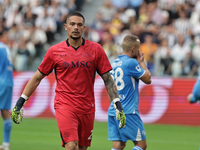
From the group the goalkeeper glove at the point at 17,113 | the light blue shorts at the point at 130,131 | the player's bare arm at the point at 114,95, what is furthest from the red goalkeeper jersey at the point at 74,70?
the light blue shorts at the point at 130,131

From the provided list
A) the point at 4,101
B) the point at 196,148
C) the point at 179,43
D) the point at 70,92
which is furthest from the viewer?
the point at 179,43

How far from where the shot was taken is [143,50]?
672 inches

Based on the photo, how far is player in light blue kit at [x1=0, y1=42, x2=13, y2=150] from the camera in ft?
33.1

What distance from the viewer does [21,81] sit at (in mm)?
17125

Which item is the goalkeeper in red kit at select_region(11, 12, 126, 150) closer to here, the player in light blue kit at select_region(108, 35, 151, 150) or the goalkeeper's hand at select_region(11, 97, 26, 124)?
the goalkeeper's hand at select_region(11, 97, 26, 124)

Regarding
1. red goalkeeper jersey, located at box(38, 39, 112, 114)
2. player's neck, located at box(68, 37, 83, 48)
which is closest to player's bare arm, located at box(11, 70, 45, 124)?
red goalkeeper jersey, located at box(38, 39, 112, 114)

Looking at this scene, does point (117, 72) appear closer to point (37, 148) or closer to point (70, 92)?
point (70, 92)

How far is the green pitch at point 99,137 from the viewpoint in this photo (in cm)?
1091

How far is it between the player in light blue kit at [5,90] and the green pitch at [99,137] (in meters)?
0.44

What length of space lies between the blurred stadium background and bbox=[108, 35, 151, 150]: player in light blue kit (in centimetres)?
343

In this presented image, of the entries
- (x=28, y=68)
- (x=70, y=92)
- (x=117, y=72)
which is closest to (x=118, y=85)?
(x=117, y=72)

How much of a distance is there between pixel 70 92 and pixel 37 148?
435cm

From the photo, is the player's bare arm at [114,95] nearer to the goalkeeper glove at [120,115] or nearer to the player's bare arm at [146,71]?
the goalkeeper glove at [120,115]

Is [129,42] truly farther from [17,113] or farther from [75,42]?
[17,113]
